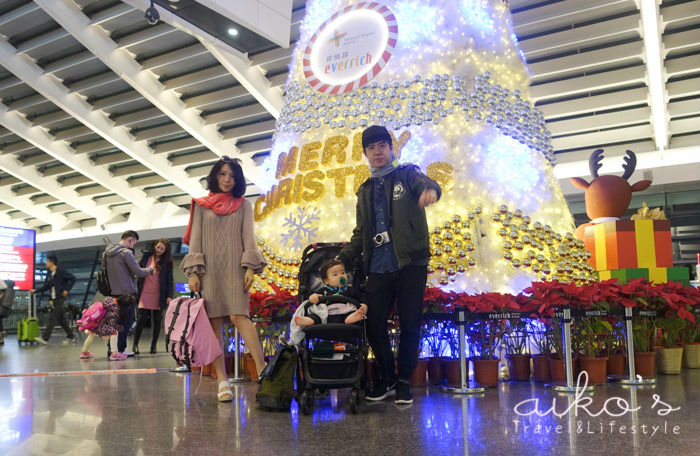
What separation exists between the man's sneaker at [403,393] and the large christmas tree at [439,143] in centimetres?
134

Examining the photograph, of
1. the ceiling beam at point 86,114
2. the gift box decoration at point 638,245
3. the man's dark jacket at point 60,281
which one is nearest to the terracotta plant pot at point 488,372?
the gift box decoration at point 638,245

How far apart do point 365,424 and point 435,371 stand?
1358 millimetres

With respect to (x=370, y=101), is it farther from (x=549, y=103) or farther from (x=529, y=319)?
(x=549, y=103)

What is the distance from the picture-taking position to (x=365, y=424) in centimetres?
276

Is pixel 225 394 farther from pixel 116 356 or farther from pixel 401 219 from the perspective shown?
pixel 116 356

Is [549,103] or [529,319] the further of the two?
[549,103]

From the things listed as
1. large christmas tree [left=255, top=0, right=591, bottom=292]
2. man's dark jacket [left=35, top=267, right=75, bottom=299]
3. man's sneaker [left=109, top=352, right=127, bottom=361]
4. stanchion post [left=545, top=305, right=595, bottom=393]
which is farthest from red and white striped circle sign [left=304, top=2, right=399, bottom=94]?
man's dark jacket [left=35, top=267, right=75, bottom=299]

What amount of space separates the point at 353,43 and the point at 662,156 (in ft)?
29.6

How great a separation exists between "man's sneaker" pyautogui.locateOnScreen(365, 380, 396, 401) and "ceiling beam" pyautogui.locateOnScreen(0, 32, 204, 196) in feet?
38.5

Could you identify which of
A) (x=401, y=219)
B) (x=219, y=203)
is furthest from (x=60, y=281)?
(x=401, y=219)

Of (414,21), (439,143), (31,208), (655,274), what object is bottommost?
(655,274)

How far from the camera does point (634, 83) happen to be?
→ 35.6 feet

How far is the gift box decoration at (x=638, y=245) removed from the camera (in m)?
5.71

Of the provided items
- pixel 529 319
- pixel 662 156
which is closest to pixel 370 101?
pixel 529 319
